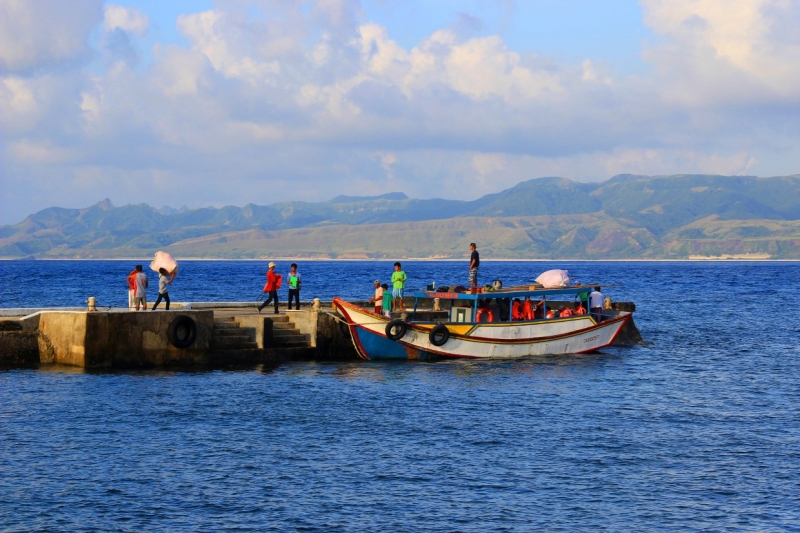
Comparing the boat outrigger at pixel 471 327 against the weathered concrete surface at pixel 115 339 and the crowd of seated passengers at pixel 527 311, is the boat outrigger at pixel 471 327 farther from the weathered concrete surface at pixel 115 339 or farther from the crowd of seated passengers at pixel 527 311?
the weathered concrete surface at pixel 115 339

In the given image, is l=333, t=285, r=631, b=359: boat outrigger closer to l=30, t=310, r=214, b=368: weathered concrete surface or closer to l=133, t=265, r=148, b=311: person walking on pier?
l=30, t=310, r=214, b=368: weathered concrete surface

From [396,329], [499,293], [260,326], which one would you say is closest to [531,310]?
[499,293]

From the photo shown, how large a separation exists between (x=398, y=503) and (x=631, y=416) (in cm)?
1197

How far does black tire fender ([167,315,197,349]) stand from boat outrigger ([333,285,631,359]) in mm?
6070

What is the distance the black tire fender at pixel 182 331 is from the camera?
3572cm

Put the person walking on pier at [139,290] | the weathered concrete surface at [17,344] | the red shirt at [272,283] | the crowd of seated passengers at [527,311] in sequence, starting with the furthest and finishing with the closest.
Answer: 1. the crowd of seated passengers at [527,311]
2. the red shirt at [272,283]
3. the person walking on pier at [139,290]
4. the weathered concrete surface at [17,344]

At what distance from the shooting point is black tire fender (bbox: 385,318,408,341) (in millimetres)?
39438

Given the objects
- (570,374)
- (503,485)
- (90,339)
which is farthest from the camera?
(570,374)

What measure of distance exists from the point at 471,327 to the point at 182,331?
11.7 meters

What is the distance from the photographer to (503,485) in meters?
21.9

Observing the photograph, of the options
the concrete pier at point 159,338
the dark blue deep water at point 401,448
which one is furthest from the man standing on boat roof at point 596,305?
the concrete pier at point 159,338

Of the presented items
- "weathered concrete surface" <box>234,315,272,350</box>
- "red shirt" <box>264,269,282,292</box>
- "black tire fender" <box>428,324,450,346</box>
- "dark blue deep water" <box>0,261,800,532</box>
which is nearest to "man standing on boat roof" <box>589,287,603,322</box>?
"dark blue deep water" <box>0,261,800,532</box>

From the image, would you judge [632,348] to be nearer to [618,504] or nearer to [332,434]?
[332,434]

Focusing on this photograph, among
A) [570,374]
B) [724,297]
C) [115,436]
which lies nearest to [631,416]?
[570,374]
